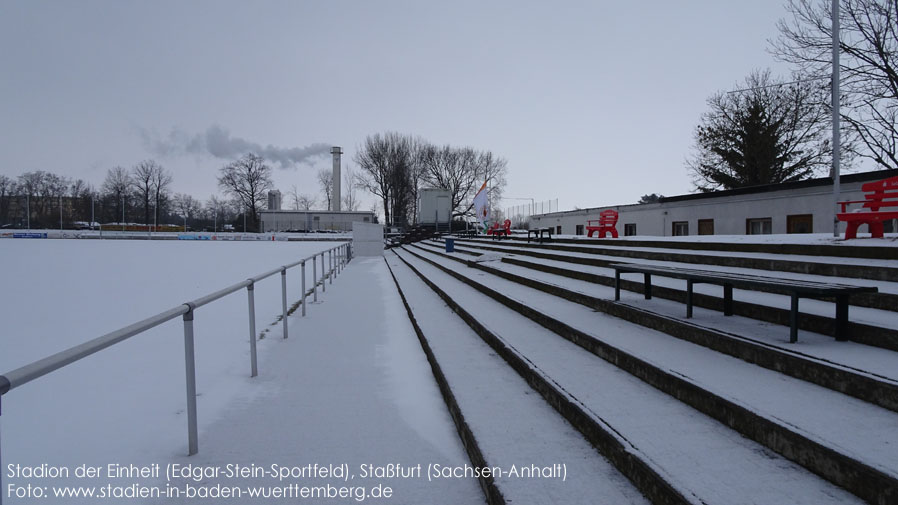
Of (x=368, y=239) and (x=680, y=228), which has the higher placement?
(x=680, y=228)

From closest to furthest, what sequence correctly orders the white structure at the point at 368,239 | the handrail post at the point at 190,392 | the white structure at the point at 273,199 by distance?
1. the handrail post at the point at 190,392
2. the white structure at the point at 368,239
3. the white structure at the point at 273,199

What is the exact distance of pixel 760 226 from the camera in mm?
15266

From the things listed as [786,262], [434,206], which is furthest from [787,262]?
[434,206]

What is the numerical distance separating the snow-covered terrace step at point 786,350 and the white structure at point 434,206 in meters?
29.6

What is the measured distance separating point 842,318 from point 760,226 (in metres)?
14.0

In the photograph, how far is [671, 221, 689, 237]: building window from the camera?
18.6 meters

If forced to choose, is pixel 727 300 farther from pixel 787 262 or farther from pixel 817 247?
pixel 817 247

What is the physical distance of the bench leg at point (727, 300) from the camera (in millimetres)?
4402

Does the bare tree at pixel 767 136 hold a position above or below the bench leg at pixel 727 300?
above

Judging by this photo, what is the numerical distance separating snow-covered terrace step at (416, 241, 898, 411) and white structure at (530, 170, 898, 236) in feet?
35.7

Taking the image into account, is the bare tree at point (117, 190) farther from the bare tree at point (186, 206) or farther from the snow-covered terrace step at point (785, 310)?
the snow-covered terrace step at point (785, 310)

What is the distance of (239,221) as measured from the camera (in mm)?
64625

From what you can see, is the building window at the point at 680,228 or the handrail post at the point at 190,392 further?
the building window at the point at 680,228

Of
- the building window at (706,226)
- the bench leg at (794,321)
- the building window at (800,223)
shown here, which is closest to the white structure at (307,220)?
the building window at (706,226)
